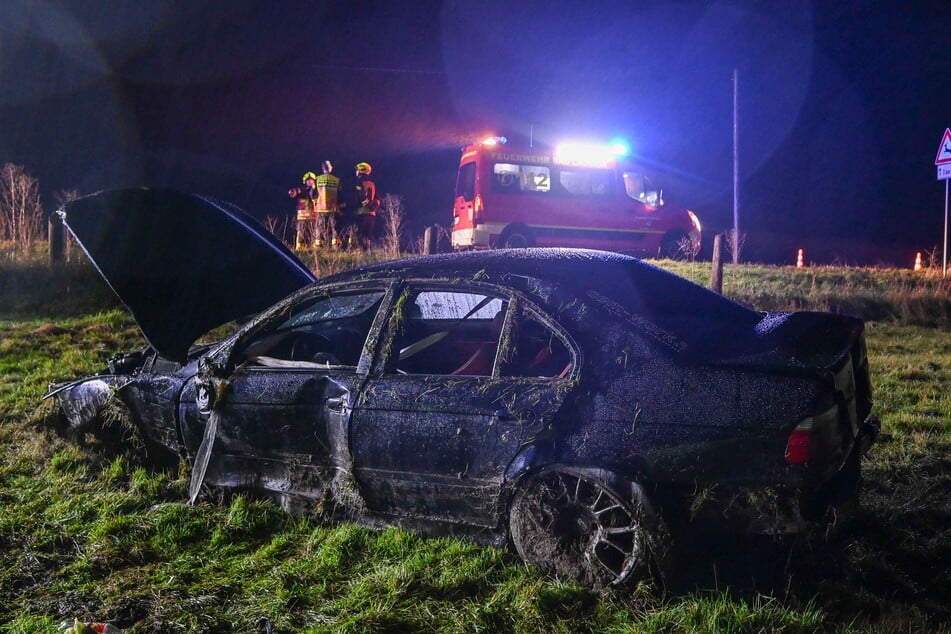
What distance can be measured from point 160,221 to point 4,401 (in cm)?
275

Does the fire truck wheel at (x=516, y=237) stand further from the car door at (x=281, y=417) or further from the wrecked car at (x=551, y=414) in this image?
the car door at (x=281, y=417)

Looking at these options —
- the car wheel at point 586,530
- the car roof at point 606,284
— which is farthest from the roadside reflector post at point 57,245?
the car wheel at point 586,530

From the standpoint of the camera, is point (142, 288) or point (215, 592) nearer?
point (215, 592)

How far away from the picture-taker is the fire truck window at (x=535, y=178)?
585 inches

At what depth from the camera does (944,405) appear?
20.2 feet

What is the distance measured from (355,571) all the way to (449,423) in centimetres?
77

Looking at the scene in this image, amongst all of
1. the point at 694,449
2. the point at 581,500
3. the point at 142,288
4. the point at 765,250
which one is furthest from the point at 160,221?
the point at 765,250

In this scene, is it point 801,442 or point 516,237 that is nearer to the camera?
point 801,442

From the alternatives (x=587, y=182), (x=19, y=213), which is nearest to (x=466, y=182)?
(x=587, y=182)

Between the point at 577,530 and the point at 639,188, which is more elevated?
the point at 639,188

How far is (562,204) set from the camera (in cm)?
1493

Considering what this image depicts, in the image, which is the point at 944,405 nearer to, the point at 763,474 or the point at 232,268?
the point at 763,474

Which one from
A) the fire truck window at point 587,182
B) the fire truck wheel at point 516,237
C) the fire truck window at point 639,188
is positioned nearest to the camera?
the fire truck wheel at point 516,237

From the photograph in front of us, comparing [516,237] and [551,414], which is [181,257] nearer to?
[551,414]
